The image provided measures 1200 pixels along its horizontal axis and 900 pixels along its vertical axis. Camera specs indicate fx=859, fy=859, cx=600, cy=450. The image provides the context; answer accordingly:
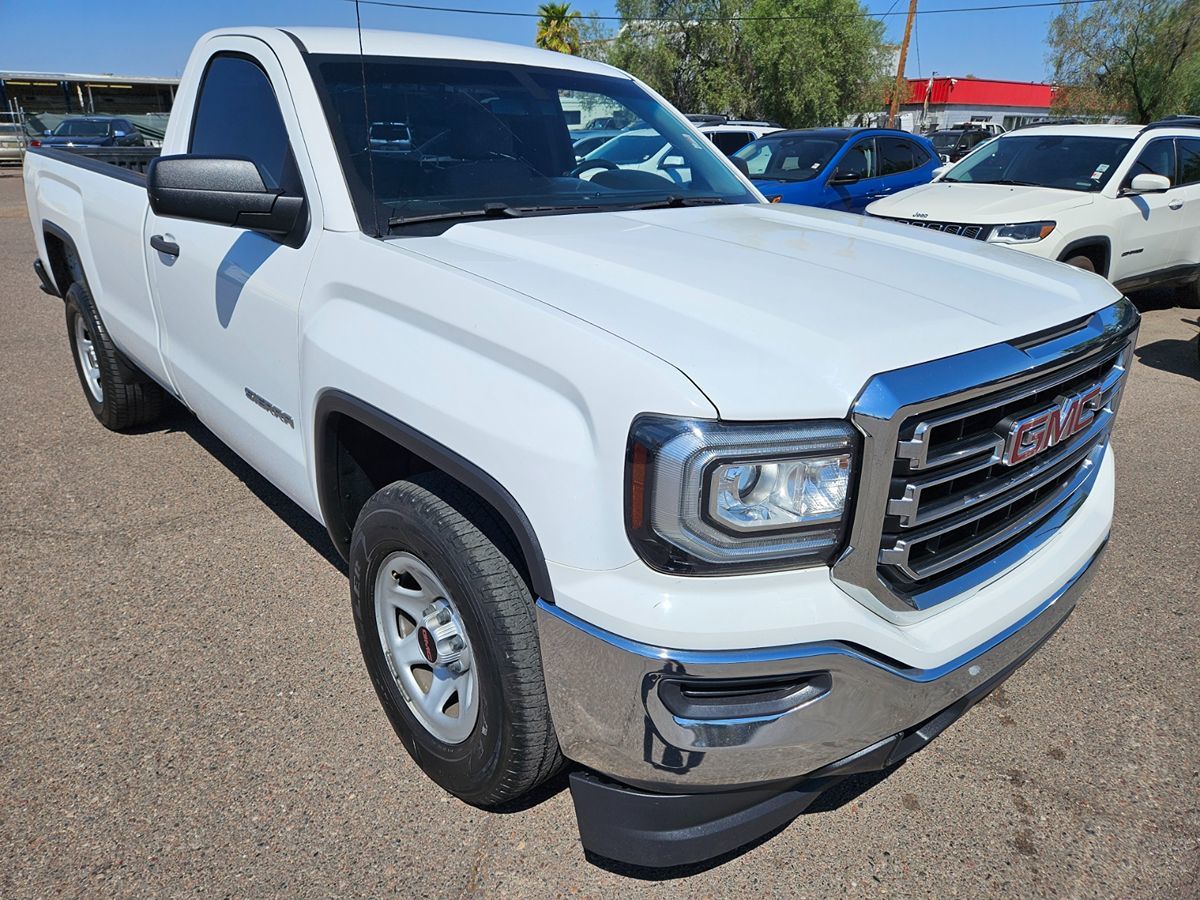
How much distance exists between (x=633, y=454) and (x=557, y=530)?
229mm

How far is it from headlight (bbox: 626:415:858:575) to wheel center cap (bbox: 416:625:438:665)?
0.85 meters

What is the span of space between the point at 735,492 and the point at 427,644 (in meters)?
1.05

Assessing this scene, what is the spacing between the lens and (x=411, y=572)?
2225 mm

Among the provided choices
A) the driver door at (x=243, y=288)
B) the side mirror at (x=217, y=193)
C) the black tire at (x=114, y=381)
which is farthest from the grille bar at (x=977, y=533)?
→ the black tire at (x=114, y=381)

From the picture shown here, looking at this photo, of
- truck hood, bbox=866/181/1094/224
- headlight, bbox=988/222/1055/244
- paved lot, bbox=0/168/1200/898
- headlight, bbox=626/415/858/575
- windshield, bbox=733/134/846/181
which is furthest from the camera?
windshield, bbox=733/134/846/181

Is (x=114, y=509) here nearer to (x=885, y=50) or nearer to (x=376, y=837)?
(x=376, y=837)

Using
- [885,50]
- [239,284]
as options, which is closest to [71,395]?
[239,284]

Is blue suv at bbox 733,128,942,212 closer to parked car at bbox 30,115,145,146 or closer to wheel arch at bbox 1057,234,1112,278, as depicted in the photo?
wheel arch at bbox 1057,234,1112,278

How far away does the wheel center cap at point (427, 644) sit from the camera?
220 centimetres

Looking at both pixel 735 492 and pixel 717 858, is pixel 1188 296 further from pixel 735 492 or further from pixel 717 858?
pixel 735 492

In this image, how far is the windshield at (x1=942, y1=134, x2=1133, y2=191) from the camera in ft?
24.5

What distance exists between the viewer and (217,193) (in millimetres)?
2354

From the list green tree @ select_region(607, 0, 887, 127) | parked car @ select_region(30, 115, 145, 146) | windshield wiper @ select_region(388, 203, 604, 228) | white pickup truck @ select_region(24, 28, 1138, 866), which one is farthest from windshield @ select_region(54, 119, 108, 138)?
green tree @ select_region(607, 0, 887, 127)

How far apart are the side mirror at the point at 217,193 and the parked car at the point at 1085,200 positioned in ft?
19.0
